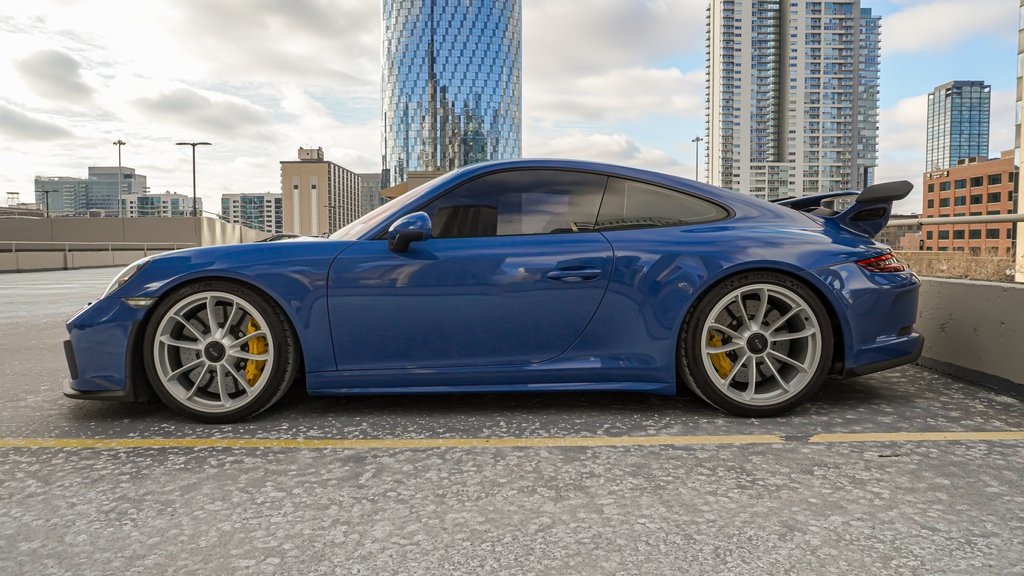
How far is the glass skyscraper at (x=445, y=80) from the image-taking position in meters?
141

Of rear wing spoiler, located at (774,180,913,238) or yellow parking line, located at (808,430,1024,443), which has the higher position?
rear wing spoiler, located at (774,180,913,238)

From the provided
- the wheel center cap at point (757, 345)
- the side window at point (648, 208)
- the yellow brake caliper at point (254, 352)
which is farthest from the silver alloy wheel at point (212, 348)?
the wheel center cap at point (757, 345)

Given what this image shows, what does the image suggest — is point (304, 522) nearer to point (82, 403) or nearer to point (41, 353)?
point (82, 403)

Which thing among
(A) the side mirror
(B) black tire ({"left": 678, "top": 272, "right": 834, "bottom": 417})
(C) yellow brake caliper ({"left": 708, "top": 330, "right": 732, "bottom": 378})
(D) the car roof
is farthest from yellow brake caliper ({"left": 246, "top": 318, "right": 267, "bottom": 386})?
(C) yellow brake caliper ({"left": 708, "top": 330, "right": 732, "bottom": 378})

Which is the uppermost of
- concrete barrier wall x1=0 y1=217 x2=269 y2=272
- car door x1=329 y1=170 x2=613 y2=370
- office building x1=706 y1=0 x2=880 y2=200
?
office building x1=706 y1=0 x2=880 y2=200

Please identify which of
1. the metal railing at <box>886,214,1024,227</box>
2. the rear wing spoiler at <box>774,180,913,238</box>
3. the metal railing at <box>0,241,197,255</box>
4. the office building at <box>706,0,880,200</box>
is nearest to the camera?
the rear wing spoiler at <box>774,180,913,238</box>

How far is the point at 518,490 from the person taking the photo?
2.30m

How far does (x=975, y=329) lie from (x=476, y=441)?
3.27 m

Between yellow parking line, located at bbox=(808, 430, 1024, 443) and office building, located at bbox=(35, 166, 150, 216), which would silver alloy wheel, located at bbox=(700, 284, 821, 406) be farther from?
office building, located at bbox=(35, 166, 150, 216)

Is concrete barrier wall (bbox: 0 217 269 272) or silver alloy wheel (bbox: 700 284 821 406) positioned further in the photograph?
concrete barrier wall (bbox: 0 217 269 272)

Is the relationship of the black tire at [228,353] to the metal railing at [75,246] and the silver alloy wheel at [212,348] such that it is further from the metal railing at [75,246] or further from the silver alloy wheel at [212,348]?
the metal railing at [75,246]

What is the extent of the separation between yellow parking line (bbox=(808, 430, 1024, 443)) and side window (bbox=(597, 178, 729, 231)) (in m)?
1.21

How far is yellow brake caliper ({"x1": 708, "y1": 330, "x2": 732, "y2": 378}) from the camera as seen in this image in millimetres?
3309

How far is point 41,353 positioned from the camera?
210 inches
